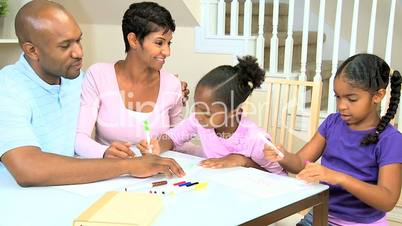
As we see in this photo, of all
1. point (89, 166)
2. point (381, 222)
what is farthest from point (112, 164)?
point (381, 222)

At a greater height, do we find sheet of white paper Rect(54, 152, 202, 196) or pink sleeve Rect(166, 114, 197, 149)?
pink sleeve Rect(166, 114, 197, 149)

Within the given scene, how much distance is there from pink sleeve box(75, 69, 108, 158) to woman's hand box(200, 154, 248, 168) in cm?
36

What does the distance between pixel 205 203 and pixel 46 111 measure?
0.62 meters

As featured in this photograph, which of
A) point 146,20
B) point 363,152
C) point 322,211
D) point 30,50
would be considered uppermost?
point 146,20

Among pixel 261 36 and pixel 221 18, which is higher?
pixel 221 18

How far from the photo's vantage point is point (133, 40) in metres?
1.88

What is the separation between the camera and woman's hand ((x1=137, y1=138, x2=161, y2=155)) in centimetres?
155

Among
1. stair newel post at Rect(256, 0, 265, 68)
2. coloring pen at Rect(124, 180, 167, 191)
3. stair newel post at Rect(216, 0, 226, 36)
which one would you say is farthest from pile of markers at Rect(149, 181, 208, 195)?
stair newel post at Rect(216, 0, 226, 36)

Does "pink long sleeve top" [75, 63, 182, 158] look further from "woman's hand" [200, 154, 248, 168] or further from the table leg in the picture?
the table leg

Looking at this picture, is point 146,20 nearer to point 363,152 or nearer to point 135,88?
point 135,88

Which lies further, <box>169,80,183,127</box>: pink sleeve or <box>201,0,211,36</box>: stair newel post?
<box>201,0,211,36</box>: stair newel post

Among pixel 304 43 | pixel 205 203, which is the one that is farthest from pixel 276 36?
pixel 205 203

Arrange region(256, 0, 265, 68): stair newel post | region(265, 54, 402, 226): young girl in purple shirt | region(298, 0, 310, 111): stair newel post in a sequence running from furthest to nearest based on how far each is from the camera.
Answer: region(256, 0, 265, 68): stair newel post → region(298, 0, 310, 111): stair newel post → region(265, 54, 402, 226): young girl in purple shirt

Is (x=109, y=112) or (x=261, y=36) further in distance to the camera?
(x=261, y=36)
